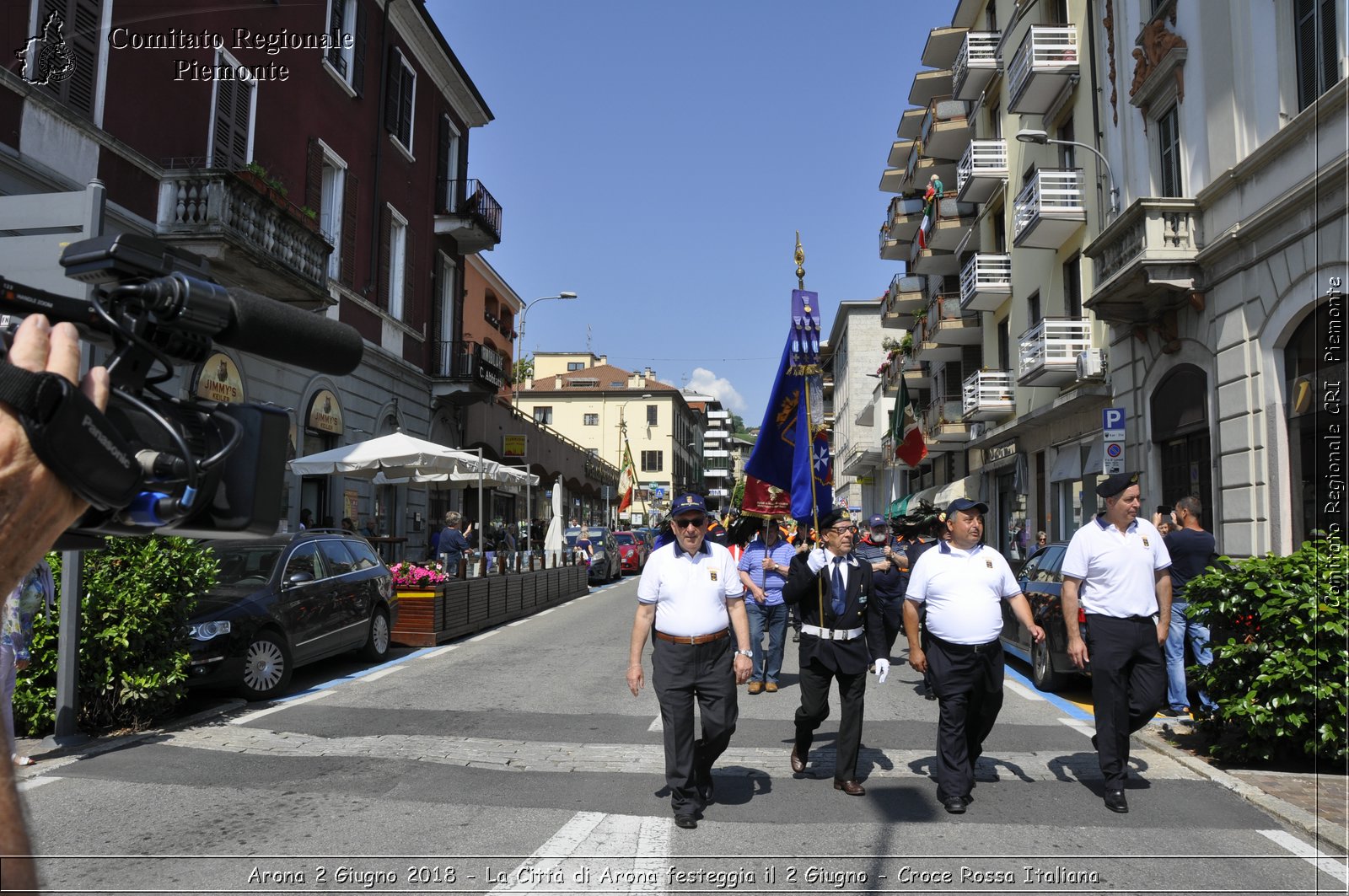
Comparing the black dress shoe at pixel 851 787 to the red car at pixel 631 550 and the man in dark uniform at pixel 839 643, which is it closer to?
the man in dark uniform at pixel 839 643

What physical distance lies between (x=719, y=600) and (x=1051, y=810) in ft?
7.63

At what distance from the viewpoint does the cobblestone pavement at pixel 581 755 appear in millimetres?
6820

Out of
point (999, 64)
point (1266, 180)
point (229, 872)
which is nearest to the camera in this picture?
point (229, 872)

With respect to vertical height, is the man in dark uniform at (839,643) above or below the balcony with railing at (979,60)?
below

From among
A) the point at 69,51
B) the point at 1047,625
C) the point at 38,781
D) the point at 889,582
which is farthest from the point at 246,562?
Result: the point at 1047,625

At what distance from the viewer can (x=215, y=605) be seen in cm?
931

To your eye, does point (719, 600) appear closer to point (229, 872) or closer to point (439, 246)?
point (229, 872)

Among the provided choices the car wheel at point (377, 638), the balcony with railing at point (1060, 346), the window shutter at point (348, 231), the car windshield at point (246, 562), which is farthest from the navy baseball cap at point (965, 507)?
the window shutter at point (348, 231)

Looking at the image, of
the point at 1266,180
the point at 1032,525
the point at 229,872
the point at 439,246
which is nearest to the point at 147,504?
the point at 229,872

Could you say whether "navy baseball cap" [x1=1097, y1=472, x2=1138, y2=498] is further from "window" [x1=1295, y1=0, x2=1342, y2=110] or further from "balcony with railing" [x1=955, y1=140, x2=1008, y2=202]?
"balcony with railing" [x1=955, y1=140, x2=1008, y2=202]

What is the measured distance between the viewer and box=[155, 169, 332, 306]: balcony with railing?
14.9 m

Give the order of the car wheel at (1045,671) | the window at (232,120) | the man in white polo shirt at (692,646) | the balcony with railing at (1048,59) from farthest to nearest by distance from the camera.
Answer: the balcony with railing at (1048,59) < the window at (232,120) < the car wheel at (1045,671) < the man in white polo shirt at (692,646)

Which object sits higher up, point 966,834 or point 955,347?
point 955,347

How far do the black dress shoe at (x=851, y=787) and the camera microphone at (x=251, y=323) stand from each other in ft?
16.3
